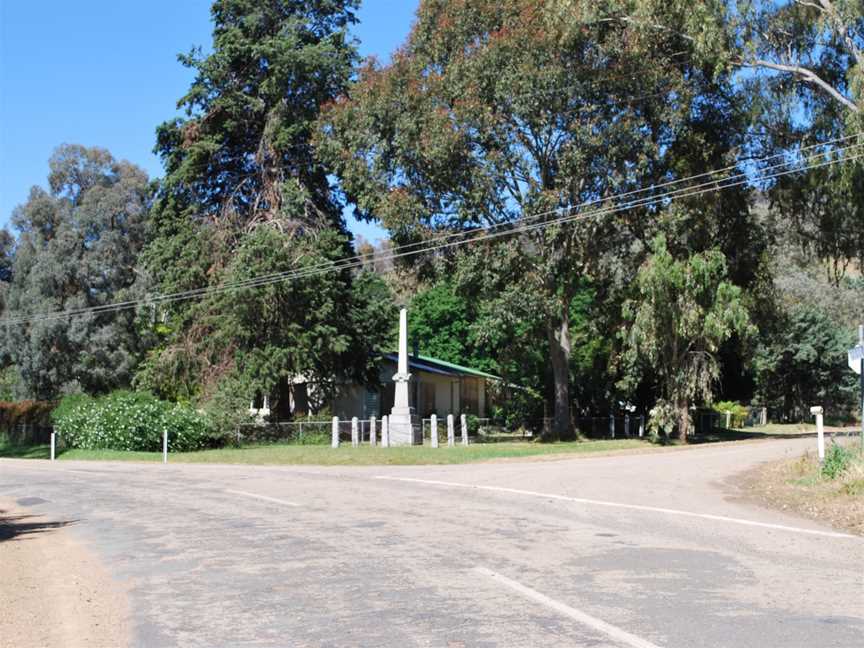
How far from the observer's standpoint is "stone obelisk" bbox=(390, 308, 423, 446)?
37.2 m

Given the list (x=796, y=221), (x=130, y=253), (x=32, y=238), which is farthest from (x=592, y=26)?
(x=32, y=238)

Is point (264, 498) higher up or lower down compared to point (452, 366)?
lower down

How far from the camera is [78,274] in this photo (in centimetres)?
5653

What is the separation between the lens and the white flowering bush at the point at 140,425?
119ft

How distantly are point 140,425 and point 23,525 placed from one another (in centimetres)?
2321

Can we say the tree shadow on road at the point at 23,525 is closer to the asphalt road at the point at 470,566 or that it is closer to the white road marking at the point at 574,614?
the asphalt road at the point at 470,566

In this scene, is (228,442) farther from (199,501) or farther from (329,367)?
(199,501)

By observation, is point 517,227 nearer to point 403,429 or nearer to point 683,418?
point 403,429

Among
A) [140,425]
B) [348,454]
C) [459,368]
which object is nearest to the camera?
[348,454]

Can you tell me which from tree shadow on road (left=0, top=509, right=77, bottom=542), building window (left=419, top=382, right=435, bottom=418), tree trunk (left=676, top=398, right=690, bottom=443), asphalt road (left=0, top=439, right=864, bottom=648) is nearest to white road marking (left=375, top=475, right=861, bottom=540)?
asphalt road (left=0, top=439, right=864, bottom=648)

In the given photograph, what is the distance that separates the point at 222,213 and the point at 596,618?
3872 centimetres

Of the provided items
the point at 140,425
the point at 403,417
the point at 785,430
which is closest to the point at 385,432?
the point at 403,417

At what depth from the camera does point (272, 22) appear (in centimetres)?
4466

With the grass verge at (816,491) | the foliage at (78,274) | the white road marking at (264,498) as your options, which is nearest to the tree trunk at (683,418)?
the grass verge at (816,491)
